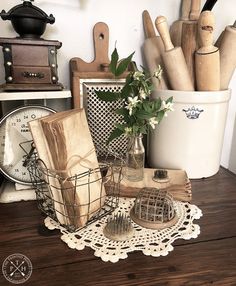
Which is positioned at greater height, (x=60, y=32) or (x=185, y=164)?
(x=60, y=32)

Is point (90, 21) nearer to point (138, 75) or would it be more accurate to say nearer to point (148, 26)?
point (148, 26)

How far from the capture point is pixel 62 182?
480 millimetres

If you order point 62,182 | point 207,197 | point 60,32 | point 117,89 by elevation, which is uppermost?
point 60,32

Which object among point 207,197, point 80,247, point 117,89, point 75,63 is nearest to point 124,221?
point 80,247

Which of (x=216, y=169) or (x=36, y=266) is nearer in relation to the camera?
(x=36, y=266)

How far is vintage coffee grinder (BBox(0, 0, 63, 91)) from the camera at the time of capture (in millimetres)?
614

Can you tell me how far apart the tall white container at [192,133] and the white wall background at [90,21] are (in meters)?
0.26

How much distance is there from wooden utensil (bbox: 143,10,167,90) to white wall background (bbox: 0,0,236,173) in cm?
4

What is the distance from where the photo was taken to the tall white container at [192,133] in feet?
2.22

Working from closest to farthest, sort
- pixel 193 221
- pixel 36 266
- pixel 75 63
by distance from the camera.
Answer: pixel 36 266 → pixel 193 221 → pixel 75 63

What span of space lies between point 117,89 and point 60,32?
0.86 ft

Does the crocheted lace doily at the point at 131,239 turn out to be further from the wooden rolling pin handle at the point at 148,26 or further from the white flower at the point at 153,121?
the wooden rolling pin handle at the point at 148,26

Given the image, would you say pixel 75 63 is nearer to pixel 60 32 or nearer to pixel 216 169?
pixel 60 32

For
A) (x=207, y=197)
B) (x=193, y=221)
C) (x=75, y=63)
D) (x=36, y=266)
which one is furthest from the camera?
(x=75, y=63)
